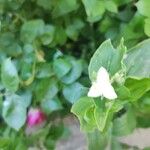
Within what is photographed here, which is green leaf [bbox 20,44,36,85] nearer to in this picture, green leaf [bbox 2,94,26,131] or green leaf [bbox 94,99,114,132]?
green leaf [bbox 2,94,26,131]

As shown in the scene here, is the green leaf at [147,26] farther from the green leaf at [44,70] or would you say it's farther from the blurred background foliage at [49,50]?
the green leaf at [44,70]

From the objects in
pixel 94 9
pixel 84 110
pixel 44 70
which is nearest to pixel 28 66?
pixel 44 70

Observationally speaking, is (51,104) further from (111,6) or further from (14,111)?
(111,6)

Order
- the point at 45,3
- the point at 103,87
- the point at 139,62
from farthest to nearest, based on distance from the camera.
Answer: the point at 45,3 → the point at 139,62 → the point at 103,87

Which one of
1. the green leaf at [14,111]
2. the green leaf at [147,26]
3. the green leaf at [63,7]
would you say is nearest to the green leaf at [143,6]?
the green leaf at [147,26]

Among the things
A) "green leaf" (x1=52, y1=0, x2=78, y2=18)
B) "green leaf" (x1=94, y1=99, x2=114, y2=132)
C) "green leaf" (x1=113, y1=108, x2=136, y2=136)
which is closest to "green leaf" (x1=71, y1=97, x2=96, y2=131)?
"green leaf" (x1=94, y1=99, x2=114, y2=132)

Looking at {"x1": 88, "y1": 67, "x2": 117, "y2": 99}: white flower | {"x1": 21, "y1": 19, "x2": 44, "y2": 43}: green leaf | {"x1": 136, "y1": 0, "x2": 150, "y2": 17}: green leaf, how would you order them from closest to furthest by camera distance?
{"x1": 88, "y1": 67, "x2": 117, "y2": 99}: white flower → {"x1": 136, "y1": 0, "x2": 150, "y2": 17}: green leaf → {"x1": 21, "y1": 19, "x2": 44, "y2": 43}: green leaf

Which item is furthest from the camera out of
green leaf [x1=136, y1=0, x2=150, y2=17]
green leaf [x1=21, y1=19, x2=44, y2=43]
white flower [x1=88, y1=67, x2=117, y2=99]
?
green leaf [x1=21, y1=19, x2=44, y2=43]
